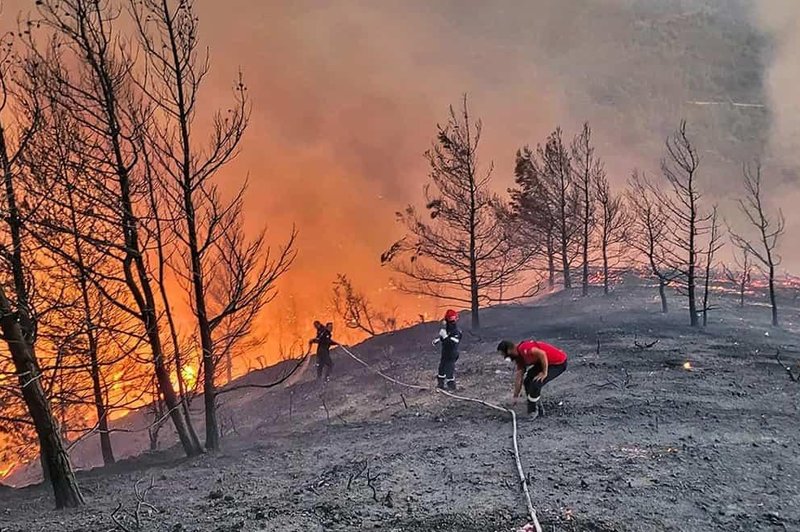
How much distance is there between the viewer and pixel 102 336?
13227mm

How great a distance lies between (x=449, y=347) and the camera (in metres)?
13.3

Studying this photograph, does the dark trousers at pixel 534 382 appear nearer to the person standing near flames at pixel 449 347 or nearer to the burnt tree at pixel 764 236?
the person standing near flames at pixel 449 347

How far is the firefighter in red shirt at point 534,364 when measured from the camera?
10023 mm

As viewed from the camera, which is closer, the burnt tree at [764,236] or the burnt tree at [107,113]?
the burnt tree at [107,113]

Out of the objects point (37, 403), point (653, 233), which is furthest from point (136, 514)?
point (653, 233)

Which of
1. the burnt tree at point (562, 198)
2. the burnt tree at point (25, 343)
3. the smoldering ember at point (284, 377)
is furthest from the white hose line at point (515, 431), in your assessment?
the burnt tree at point (562, 198)

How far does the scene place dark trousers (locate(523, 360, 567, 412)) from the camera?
1016 cm

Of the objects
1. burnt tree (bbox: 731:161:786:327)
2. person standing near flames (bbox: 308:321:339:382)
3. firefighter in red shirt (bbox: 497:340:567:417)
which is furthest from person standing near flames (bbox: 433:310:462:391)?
burnt tree (bbox: 731:161:786:327)

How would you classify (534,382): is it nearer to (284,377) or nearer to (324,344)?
(284,377)

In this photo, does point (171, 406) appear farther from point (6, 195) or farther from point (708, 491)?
point (708, 491)

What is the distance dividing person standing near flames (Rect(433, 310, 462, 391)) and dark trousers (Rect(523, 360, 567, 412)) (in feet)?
9.85

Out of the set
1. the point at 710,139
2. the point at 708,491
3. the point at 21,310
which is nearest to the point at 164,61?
the point at 21,310

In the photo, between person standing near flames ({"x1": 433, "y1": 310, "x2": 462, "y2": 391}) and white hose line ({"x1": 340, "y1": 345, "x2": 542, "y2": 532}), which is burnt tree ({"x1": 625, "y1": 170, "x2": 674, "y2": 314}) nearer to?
person standing near flames ({"x1": 433, "y1": 310, "x2": 462, "y2": 391})

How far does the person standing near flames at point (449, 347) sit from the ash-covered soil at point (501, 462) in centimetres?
65
